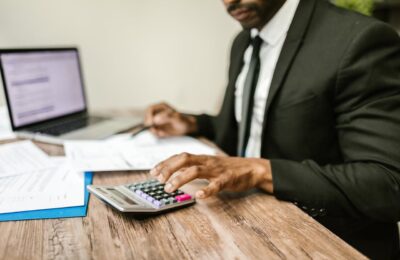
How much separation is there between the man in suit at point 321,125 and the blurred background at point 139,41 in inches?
27.7

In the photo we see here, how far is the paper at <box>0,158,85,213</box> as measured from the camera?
619 millimetres

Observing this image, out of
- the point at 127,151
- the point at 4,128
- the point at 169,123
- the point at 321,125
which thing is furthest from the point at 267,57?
the point at 4,128

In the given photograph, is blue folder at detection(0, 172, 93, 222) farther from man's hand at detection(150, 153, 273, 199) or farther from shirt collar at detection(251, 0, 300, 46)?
shirt collar at detection(251, 0, 300, 46)

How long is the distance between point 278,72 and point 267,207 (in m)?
0.40

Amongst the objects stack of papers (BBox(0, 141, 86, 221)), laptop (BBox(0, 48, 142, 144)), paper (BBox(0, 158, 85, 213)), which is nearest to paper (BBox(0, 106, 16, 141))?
laptop (BBox(0, 48, 142, 144))

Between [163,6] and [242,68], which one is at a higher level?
[163,6]

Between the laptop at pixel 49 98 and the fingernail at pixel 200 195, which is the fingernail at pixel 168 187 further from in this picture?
the laptop at pixel 49 98

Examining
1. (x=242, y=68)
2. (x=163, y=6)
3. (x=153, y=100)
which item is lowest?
(x=153, y=100)

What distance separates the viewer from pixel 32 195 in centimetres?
66

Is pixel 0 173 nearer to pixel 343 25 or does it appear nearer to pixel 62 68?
pixel 62 68

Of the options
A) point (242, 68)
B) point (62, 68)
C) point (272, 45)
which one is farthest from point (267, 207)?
point (62, 68)

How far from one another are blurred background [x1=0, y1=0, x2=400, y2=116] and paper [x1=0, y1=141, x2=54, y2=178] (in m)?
0.73

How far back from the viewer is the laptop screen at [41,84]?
1.10m

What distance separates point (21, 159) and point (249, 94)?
627mm
